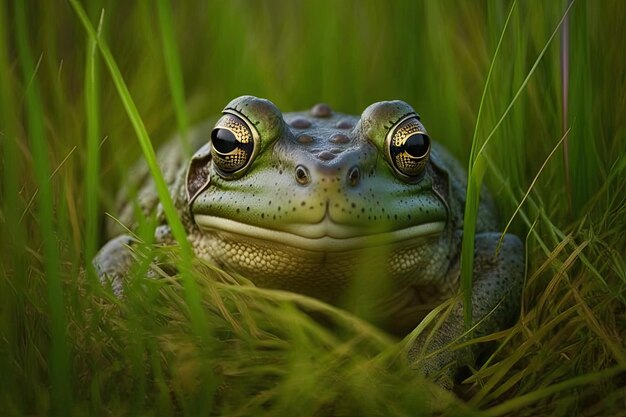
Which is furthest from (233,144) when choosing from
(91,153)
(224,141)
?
(91,153)

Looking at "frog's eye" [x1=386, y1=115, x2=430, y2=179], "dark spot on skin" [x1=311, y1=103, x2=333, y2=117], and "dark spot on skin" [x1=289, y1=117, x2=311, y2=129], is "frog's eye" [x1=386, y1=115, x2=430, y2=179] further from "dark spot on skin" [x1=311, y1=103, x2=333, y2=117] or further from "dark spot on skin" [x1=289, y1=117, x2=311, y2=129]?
"dark spot on skin" [x1=311, y1=103, x2=333, y2=117]

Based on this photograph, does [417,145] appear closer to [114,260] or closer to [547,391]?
[547,391]

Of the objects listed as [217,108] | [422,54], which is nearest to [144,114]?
[217,108]

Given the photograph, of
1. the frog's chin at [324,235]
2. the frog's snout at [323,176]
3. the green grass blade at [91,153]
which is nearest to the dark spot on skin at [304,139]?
the frog's snout at [323,176]

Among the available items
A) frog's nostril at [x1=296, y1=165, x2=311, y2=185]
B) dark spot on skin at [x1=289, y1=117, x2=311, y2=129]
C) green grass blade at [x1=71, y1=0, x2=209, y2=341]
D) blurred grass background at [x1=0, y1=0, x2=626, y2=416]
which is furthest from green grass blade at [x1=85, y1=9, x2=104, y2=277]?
dark spot on skin at [x1=289, y1=117, x2=311, y2=129]

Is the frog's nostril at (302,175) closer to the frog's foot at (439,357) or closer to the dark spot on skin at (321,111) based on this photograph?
the frog's foot at (439,357)

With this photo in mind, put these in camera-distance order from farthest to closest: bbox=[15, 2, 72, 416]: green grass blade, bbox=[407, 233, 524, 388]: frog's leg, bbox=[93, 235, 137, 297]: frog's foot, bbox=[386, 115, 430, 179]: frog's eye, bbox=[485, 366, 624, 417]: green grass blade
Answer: bbox=[93, 235, 137, 297]: frog's foot < bbox=[386, 115, 430, 179]: frog's eye < bbox=[407, 233, 524, 388]: frog's leg < bbox=[485, 366, 624, 417]: green grass blade < bbox=[15, 2, 72, 416]: green grass blade
